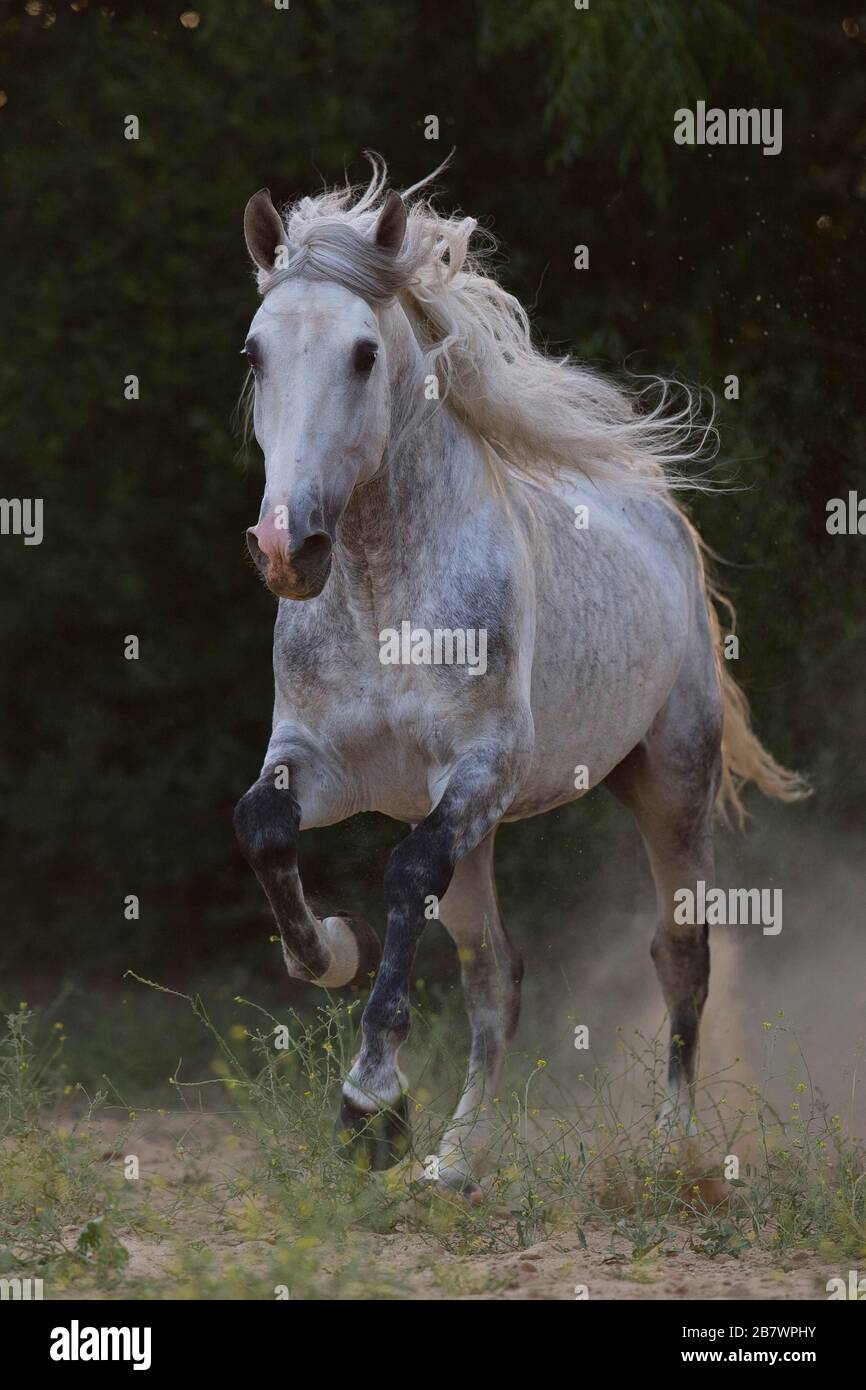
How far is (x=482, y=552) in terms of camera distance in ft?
15.7

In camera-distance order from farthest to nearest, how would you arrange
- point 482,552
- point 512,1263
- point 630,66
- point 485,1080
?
1. point 630,66
2. point 485,1080
3. point 482,552
4. point 512,1263

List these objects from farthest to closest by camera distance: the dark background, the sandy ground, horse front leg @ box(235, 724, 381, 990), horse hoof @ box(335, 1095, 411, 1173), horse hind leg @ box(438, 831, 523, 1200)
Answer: the dark background < horse hind leg @ box(438, 831, 523, 1200) < horse front leg @ box(235, 724, 381, 990) < horse hoof @ box(335, 1095, 411, 1173) < the sandy ground

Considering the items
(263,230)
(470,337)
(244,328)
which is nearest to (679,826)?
(470,337)

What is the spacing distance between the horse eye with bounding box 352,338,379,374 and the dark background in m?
3.61

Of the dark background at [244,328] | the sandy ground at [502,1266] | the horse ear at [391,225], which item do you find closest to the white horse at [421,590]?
the horse ear at [391,225]

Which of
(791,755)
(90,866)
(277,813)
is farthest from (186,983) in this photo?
(277,813)

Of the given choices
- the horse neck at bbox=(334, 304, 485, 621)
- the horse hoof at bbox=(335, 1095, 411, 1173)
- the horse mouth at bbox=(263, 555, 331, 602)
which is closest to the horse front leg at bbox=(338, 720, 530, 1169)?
the horse hoof at bbox=(335, 1095, 411, 1173)

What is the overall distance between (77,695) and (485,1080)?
355 cm

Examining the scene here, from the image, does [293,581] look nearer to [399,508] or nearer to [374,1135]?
[399,508]

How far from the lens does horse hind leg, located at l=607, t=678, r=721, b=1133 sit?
606cm

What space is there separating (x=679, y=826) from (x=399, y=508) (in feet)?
6.11

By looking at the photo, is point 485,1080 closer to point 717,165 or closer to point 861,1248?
point 861,1248

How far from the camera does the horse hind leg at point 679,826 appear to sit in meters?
6.06

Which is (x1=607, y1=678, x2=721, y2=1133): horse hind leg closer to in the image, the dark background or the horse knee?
the dark background
